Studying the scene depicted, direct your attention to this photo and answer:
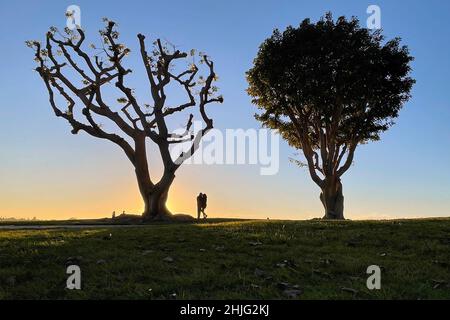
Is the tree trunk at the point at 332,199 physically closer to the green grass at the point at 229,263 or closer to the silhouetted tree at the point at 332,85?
the silhouetted tree at the point at 332,85

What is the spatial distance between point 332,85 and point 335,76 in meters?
0.87

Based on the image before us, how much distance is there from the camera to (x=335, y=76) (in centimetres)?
4150

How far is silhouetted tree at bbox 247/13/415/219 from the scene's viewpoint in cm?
4119

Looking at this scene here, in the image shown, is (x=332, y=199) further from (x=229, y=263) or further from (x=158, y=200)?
(x=229, y=263)

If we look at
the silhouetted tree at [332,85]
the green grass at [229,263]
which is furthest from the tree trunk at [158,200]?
the green grass at [229,263]

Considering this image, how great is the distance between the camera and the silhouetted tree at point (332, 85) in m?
41.2

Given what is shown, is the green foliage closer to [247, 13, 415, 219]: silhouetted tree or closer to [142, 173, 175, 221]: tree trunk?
[247, 13, 415, 219]: silhouetted tree

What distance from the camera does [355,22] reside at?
4372 centimetres

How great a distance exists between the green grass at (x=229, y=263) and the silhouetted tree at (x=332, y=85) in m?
24.6

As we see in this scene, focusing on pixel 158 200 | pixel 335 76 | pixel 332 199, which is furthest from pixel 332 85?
pixel 158 200

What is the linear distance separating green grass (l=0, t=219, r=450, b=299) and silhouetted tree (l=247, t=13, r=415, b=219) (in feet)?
80.6
